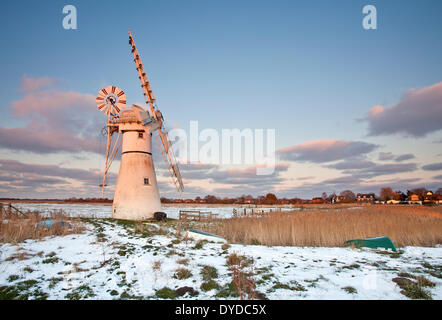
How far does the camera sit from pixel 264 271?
19.6ft

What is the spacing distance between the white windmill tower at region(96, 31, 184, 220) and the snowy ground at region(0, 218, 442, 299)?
849cm

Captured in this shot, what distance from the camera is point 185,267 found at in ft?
20.4

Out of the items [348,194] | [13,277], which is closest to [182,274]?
[13,277]

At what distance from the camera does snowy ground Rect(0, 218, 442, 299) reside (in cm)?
477

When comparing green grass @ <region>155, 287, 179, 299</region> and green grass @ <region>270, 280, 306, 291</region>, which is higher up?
green grass @ <region>270, 280, 306, 291</region>

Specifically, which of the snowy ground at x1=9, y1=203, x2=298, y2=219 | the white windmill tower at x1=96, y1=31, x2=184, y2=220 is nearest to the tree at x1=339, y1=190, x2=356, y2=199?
the snowy ground at x1=9, y1=203, x2=298, y2=219

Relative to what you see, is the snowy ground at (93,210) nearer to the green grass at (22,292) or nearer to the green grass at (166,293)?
the green grass at (22,292)

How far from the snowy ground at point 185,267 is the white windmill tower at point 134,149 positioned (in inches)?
334

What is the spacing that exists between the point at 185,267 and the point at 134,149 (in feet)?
44.8

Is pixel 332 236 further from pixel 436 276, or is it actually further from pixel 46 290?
pixel 46 290

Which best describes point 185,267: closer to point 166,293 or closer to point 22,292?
point 166,293

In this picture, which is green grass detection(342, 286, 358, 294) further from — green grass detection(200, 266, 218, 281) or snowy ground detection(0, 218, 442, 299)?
green grass detection(200, 266, 218, 281)

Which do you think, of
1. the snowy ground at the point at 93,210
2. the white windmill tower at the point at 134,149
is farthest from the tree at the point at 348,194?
the white windmill tower at the point at 134,149
